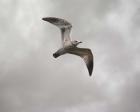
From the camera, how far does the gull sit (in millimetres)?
37219

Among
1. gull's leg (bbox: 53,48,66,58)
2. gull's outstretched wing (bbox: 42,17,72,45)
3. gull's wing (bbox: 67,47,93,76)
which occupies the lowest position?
gull's leg (bbox: 53,48,66,58)

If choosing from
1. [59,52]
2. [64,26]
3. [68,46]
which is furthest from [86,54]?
[59,52]

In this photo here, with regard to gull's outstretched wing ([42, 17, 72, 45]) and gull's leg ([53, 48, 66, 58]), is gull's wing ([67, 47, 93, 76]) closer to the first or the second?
gull's outstretched wing ([42, 17, 72, 45])

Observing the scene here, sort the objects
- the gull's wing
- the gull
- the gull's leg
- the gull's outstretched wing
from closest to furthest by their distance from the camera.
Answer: the gull's leg → the gull → the gull's outstretched wing → the gull's wing

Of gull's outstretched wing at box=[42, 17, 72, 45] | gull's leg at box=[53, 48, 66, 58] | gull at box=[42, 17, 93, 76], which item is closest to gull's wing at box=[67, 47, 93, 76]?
gull at box=[42, 17, 93, 76]

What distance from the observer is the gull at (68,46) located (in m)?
37.2

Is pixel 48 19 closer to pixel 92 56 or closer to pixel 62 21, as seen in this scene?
pixel 62 21

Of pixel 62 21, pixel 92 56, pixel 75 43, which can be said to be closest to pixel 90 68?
pixel 92 56

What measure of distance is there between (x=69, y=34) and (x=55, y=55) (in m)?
3.94

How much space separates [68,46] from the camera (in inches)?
1467

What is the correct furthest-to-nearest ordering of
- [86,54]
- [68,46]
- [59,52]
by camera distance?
[86,54]
[68,46]
[59,52]

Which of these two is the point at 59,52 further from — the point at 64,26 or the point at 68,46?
the point at 64,26

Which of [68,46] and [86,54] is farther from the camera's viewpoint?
[86,54]

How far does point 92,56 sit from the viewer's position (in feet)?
138
